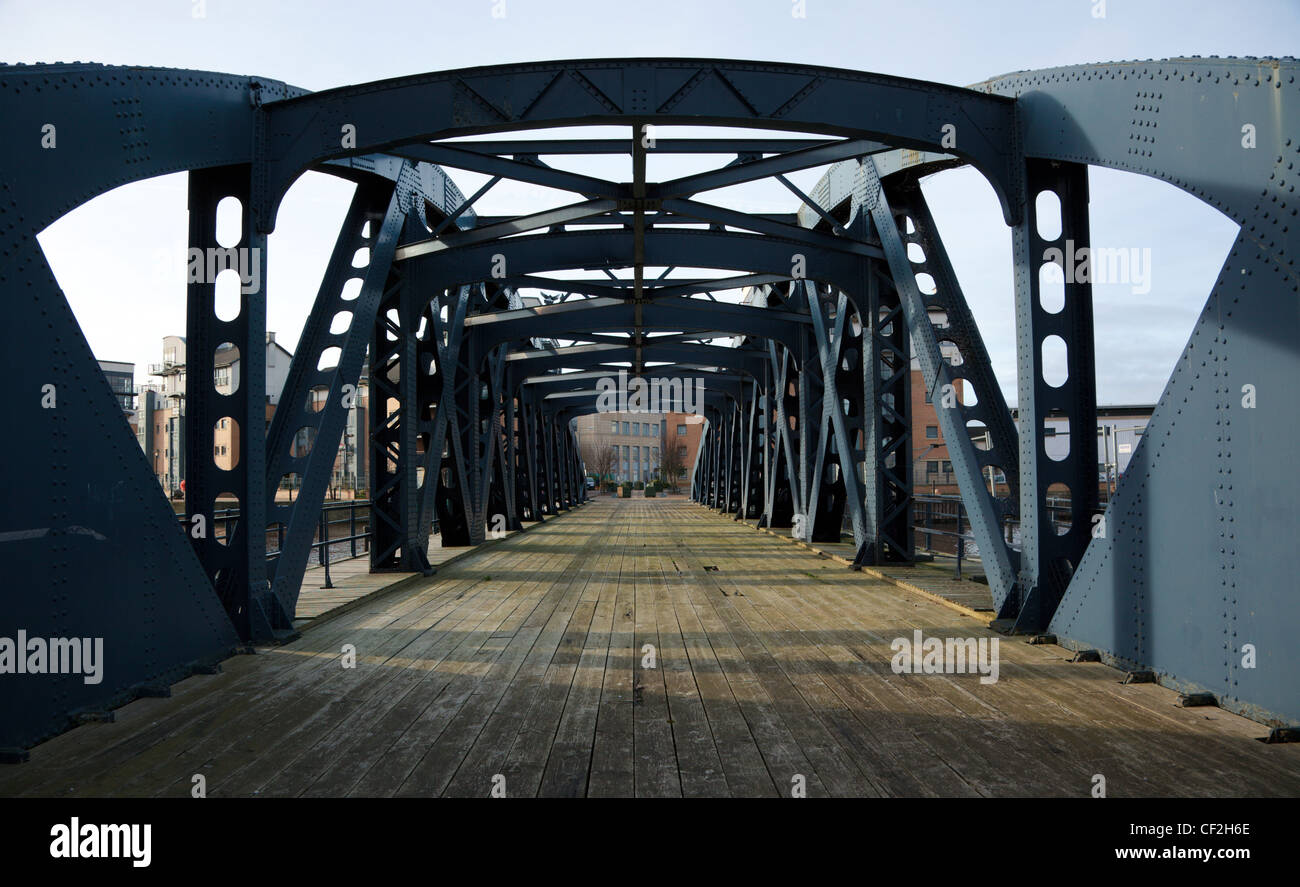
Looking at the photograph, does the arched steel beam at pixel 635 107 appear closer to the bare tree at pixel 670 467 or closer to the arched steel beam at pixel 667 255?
the arched steel beam at pixel 667 255

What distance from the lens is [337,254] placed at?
906 cm

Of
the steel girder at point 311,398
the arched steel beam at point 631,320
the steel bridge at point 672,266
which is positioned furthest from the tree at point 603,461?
the steel girder at point 311,398

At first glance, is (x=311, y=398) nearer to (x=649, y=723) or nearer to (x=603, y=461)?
(x=649, y=723)

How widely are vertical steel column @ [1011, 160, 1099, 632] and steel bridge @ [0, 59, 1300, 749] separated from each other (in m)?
0.03

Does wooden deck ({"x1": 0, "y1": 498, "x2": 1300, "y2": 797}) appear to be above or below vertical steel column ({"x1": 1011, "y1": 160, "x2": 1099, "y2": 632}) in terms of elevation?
below

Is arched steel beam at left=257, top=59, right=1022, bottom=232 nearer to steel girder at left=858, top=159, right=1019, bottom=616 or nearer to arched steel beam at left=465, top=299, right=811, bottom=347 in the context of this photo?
steel girder at left=858, top=159, right=1019, bottom=616

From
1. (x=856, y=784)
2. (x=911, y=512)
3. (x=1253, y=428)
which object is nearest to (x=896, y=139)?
(x=1253, y=428)

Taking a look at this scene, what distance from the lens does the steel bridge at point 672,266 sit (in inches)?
182

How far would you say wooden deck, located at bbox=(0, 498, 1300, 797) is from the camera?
386 cm

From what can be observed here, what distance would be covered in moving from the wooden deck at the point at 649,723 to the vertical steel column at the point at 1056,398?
76 cm

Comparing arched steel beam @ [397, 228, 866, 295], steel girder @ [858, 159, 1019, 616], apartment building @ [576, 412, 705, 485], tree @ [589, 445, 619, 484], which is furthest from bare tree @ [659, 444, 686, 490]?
steel girder @ [858, 159, 1019, 616]

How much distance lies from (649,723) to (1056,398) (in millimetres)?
4770

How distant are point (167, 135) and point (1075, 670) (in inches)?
305

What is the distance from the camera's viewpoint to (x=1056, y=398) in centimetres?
721
